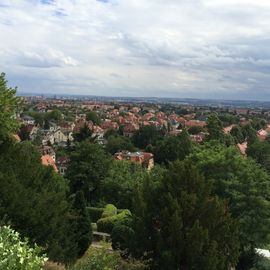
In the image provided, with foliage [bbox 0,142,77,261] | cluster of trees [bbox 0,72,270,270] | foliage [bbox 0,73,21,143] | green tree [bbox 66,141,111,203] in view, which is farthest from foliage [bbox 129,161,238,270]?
green tree [bbox 66,141,111,203]

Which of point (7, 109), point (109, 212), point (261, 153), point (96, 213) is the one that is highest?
point (7, 109)

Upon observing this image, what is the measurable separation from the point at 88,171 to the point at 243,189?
632 inches

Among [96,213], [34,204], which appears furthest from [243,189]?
[96,213]

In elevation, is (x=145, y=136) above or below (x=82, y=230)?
below

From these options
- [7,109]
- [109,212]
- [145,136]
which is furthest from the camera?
[145,136]

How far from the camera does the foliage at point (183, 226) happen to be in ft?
43.3

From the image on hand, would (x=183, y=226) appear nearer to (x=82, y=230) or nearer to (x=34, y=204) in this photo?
(x=34, y=204)

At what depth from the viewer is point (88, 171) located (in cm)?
3338

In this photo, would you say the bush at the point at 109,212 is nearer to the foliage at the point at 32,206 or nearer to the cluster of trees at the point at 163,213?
the cluster of trees at the point at 163,213

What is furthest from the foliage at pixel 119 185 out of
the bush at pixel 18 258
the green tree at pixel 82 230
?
the bush at pixel 18 258

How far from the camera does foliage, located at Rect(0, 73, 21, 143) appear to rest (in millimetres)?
17969

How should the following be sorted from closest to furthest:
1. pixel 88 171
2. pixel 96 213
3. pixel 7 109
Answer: pixel 7 109
pixel 96 213
pixel 88 171

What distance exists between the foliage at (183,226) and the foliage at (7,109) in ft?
21.2

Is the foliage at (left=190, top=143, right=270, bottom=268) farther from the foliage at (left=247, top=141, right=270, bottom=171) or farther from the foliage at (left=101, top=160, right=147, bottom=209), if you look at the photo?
the foliage at (left=247, top=141, right=270, bottom=171)
